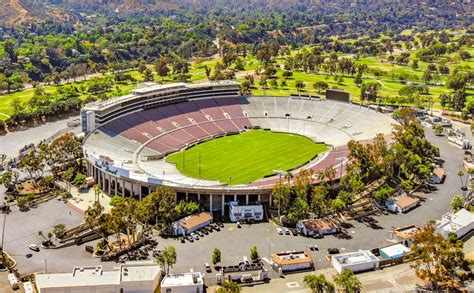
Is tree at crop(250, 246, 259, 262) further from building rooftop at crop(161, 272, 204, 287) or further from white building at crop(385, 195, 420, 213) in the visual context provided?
white building at crop(385, 195, 420, 213)

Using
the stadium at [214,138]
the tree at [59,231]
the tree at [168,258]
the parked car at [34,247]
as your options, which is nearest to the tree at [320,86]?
the stadium at [214,138]

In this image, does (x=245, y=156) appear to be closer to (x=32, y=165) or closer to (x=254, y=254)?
(x=32, y=165)

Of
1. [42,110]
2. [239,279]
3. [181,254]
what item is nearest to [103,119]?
[42,110]

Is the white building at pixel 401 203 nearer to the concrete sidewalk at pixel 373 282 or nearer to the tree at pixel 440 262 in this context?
the concrete sidewalk at pixel 373 282

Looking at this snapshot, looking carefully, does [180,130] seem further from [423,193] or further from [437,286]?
[437,286]

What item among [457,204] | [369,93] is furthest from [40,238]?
[369,93]

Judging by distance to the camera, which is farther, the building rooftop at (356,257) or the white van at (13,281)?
the building rooftop at (356,257)

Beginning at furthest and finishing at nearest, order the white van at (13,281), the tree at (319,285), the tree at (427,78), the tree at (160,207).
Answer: the tree at (427,78) < the tree at (160,207) < the white van at (13,281) < the tree at (319,285)

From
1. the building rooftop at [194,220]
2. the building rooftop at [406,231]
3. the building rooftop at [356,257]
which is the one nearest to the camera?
the building rooftop at [356,257]
